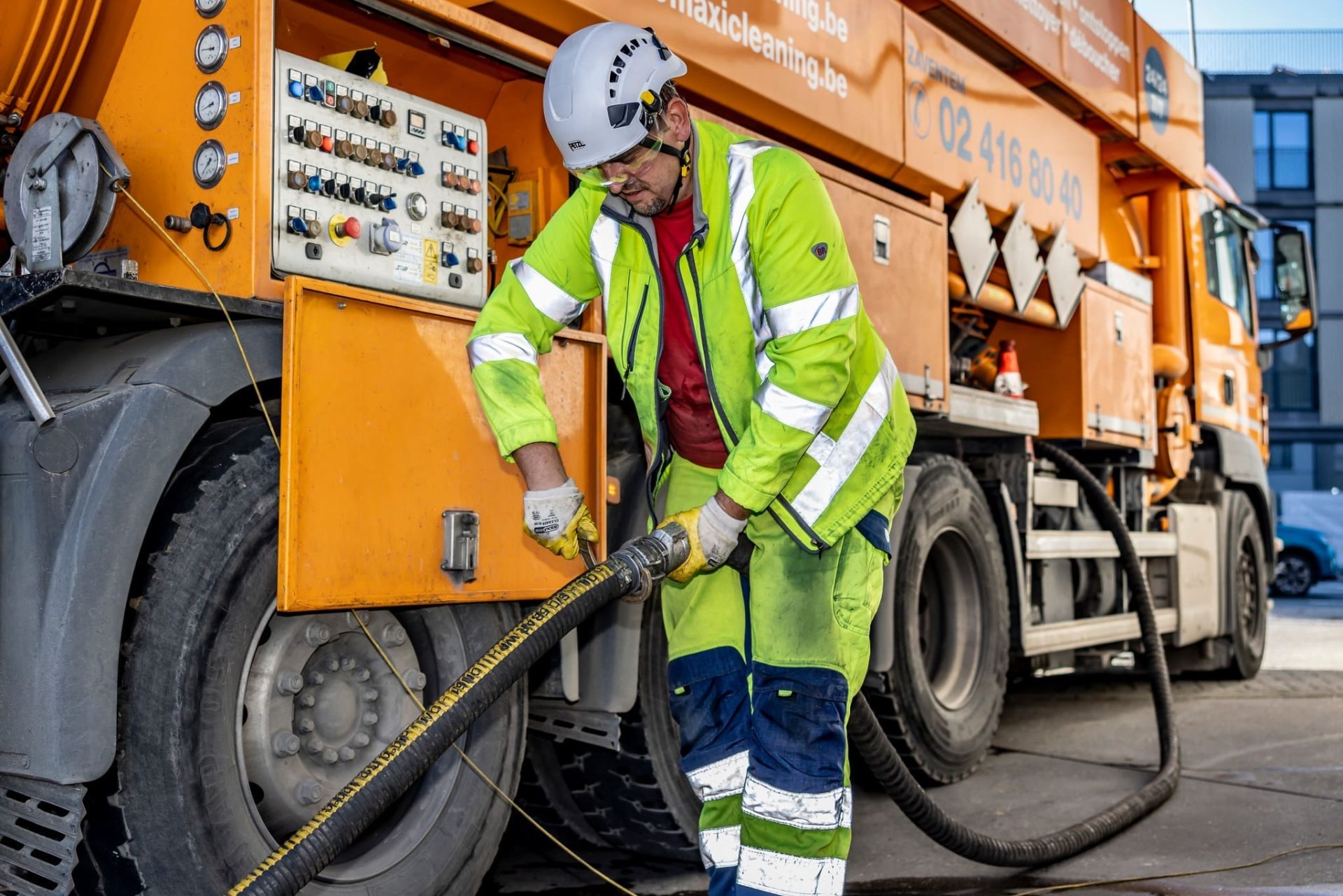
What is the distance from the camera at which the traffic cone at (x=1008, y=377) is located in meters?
6.48

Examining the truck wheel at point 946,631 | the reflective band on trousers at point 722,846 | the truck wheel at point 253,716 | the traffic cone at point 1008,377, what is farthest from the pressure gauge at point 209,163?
the traffic cone at point 1008,377

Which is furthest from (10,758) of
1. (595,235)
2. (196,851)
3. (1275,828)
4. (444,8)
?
(1275,828)

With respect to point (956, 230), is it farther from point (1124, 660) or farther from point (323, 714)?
point (1124, 660)

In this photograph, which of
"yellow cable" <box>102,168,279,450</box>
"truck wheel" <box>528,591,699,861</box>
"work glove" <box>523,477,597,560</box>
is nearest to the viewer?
"yellow cable" <box>102,168,279,450</box>

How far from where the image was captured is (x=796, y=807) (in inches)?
112

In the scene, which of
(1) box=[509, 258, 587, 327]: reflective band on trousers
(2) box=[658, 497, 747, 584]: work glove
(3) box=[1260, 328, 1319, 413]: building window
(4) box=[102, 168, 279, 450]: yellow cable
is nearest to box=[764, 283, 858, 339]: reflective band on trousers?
(2) box=[658, 497, 747, 584]: work glove

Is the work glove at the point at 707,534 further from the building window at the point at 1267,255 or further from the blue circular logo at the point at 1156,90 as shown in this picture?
the building window at the point at 1267,255

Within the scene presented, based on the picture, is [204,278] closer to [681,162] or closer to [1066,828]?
[681,162]

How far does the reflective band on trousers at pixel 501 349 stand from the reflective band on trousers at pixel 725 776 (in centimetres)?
98

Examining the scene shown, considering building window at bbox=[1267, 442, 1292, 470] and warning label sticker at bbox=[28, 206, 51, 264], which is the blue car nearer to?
building window at bbox=[1267, 442, 1292, 470]

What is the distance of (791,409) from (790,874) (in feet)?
3.18

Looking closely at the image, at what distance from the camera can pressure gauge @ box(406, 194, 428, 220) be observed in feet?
10.5

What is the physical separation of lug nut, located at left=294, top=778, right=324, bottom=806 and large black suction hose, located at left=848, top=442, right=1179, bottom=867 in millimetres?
1359

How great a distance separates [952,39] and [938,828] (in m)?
3.17
